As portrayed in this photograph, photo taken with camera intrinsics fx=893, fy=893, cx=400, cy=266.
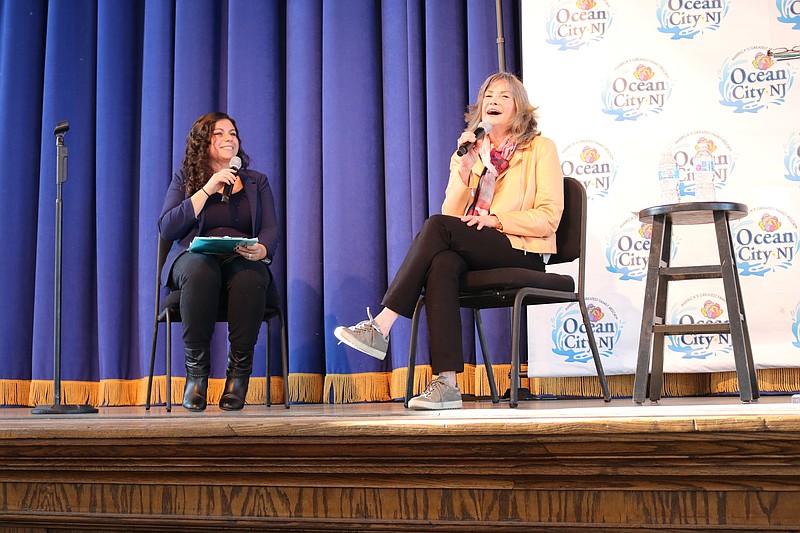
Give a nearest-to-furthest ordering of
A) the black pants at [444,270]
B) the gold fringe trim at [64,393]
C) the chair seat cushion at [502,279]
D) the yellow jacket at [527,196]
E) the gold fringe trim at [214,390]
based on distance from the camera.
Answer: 1. the black pants at [444,270]
2. the chair seat cushion at [502,279]
3. the yellow jacket at [527,196]
4. the gold fringe trim at [214,390]
5. the gold fringe trim at [64,393]

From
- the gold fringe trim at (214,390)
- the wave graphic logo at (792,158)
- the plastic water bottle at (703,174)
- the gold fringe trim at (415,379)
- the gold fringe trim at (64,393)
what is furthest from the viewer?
the gold fringe trim at (64,393)

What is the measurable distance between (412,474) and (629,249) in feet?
7.12

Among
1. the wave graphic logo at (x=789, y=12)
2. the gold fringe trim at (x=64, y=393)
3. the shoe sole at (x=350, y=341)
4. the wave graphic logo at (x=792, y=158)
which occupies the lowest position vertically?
the gold fringe trim at (x=64, y=393)

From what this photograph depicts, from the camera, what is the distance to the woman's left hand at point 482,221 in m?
2.59

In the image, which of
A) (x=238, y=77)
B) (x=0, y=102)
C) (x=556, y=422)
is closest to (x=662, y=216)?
(x=556, y=422)

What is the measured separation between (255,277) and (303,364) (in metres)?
0.74

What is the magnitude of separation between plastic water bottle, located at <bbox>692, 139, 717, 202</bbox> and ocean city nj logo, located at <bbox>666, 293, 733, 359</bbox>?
1.26 ft

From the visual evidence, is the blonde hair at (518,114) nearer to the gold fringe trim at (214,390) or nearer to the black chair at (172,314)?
the black chair at (172,314)

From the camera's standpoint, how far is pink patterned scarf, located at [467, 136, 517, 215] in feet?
9.29

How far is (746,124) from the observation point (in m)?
3.18

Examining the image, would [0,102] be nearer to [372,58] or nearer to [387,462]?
[372,58]

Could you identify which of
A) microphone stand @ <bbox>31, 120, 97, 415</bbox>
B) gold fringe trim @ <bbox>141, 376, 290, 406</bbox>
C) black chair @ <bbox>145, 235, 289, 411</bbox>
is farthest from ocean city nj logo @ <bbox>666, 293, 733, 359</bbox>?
microphone stand @ <bbox>31, 120, 97, 415</bbox>

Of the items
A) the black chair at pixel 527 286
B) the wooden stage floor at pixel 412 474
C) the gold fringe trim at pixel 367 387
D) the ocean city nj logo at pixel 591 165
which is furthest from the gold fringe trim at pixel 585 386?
the wooden stage floor at pixel 412 474

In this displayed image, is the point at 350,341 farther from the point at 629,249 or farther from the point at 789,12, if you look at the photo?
the point at 789,12
